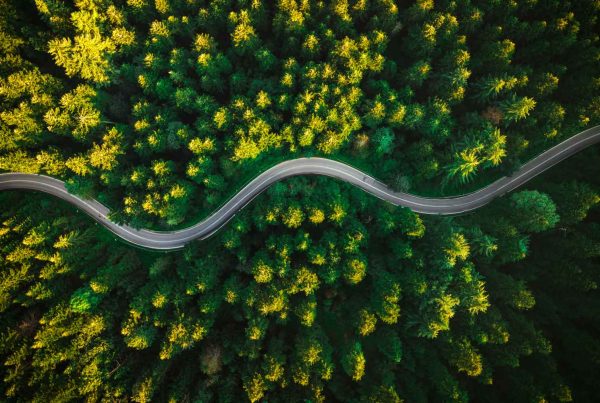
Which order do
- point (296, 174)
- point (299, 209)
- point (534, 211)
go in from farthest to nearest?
point (296, 174) < point (299, 209) < point (534, 211)

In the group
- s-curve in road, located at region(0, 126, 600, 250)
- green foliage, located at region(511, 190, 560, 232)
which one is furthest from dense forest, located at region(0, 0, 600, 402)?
s-curve in road, located at region(0, 126, 600, 250)

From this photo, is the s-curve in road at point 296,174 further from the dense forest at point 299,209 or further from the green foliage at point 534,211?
the green foliage at point 534,211

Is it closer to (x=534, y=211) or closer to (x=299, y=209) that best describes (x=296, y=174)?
(x=299, y=209)

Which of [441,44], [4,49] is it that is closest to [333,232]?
[441,44]

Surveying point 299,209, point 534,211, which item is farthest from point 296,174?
point 534,211

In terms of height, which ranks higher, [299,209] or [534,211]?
[534,211]

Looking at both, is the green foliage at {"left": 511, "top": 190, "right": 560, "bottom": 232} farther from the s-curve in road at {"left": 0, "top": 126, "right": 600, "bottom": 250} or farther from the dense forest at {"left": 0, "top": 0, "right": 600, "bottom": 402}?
the s-curve in road at {"left": 0, "top": 126, "right": 600, "bottom": 250}
